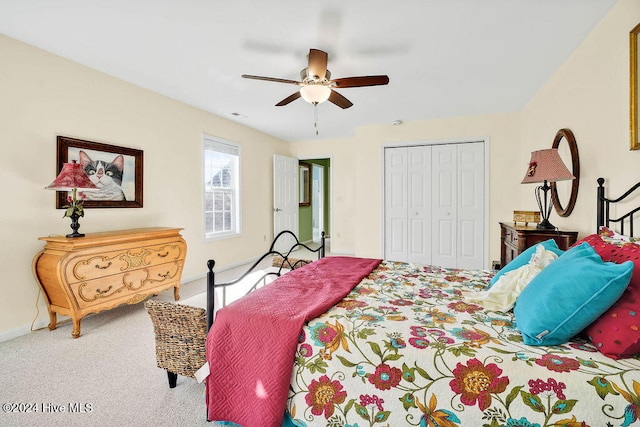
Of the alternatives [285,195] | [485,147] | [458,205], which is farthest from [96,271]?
[485,147]

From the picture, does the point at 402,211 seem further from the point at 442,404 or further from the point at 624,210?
the point at 442,404

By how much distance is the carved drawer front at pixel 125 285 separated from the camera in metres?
2.53

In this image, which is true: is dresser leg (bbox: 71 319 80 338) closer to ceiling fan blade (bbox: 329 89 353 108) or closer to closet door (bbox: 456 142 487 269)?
ceiling fan blade (bbox: 329 89 353 108)

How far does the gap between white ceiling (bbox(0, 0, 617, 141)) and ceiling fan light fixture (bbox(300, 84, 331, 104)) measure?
360mm

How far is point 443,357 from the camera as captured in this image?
1.13 metres

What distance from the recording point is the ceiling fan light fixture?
256cm

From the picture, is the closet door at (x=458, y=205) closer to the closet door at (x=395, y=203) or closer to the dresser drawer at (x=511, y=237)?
the closet door at (x=395, y=203)

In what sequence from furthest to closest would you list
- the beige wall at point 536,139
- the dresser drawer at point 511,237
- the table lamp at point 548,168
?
the dresser drawer at point 511,237 → the table lamp at point 548,168 → the beige wall at point 536,139

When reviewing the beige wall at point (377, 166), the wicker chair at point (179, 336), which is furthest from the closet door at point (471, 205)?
the wicker chair at point (179, 336)

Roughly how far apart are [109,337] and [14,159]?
172cm

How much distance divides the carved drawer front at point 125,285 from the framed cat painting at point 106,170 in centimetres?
84

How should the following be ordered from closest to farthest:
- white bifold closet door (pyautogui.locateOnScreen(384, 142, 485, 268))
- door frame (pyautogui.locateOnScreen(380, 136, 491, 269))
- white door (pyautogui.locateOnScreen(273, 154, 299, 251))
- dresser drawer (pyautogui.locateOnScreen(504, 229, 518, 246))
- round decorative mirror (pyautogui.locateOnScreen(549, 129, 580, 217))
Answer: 1. round decorative mirror (pyautogui.locateOnScreen(549, 129, 580, 217))
2. dresser drawer (pyautogui.locateOnScreen(504, 229, 518, 246))
3. door frame (pyautogui.locateOnScreen(380, 136, 491, 269))
4. white bifold closet door (pyautogui.locateOnScreen(384, 142, 485, 268))
5. white door (pyautogui.locateOnScreen(273, 154, 299, 251))

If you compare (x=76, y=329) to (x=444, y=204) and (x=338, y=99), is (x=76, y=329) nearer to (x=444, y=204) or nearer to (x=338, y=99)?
(x=338, y=99)

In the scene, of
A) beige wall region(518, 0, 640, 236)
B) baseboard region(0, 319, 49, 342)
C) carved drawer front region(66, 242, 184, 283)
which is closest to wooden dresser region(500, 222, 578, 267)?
beige wall region(518, 0, 640, 236)
